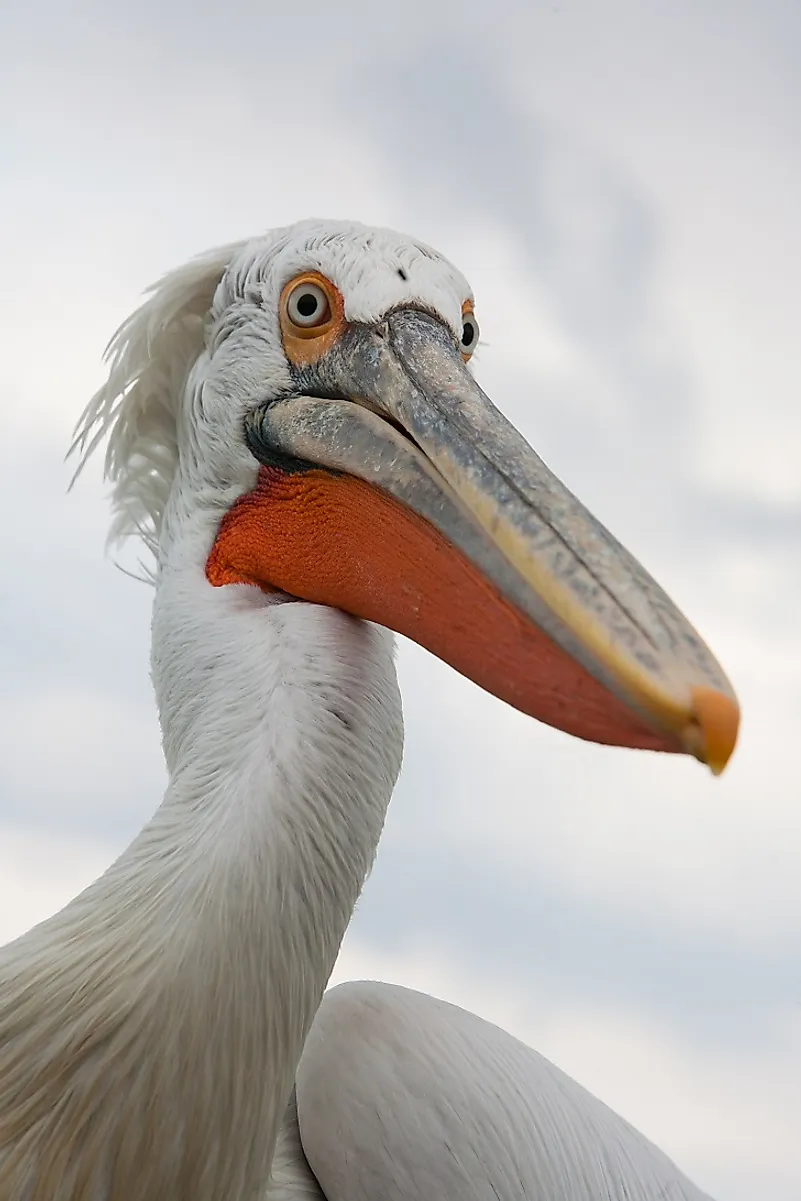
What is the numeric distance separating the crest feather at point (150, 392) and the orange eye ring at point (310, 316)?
1.07ft

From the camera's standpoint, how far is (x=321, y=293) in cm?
234

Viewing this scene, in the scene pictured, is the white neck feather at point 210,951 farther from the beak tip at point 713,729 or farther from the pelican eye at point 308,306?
the beak tip at point 713,729

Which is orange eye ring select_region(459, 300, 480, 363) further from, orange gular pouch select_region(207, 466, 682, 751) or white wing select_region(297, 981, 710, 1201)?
white wing select_region(297, 981, 710, 1201)

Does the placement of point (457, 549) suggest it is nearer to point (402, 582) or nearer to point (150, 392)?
point (402, 582)

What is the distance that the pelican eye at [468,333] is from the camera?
8.16 ft

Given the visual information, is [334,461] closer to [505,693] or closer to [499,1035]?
[505,693]

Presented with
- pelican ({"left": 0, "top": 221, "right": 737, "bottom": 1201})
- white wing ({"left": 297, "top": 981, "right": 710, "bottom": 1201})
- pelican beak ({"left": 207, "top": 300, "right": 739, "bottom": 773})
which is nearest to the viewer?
pelican beak ({"left": 207, "top": 300, "right": 739, "bottom": 773})

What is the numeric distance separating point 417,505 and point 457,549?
14 centimetres

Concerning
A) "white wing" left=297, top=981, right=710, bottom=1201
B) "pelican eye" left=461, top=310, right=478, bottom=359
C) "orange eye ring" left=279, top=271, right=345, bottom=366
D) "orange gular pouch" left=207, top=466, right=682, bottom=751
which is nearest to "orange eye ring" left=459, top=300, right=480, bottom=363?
"pelican eye" left=461, top=310, right=478, bottom=359

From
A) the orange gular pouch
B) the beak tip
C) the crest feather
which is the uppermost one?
the crest feather

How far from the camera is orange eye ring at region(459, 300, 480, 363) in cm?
248

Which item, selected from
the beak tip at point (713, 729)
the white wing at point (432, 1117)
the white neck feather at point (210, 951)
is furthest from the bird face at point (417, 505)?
the white wing at point (432, 1117)

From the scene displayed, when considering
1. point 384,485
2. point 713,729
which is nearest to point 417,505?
point 384,485

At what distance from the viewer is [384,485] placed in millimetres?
2119
